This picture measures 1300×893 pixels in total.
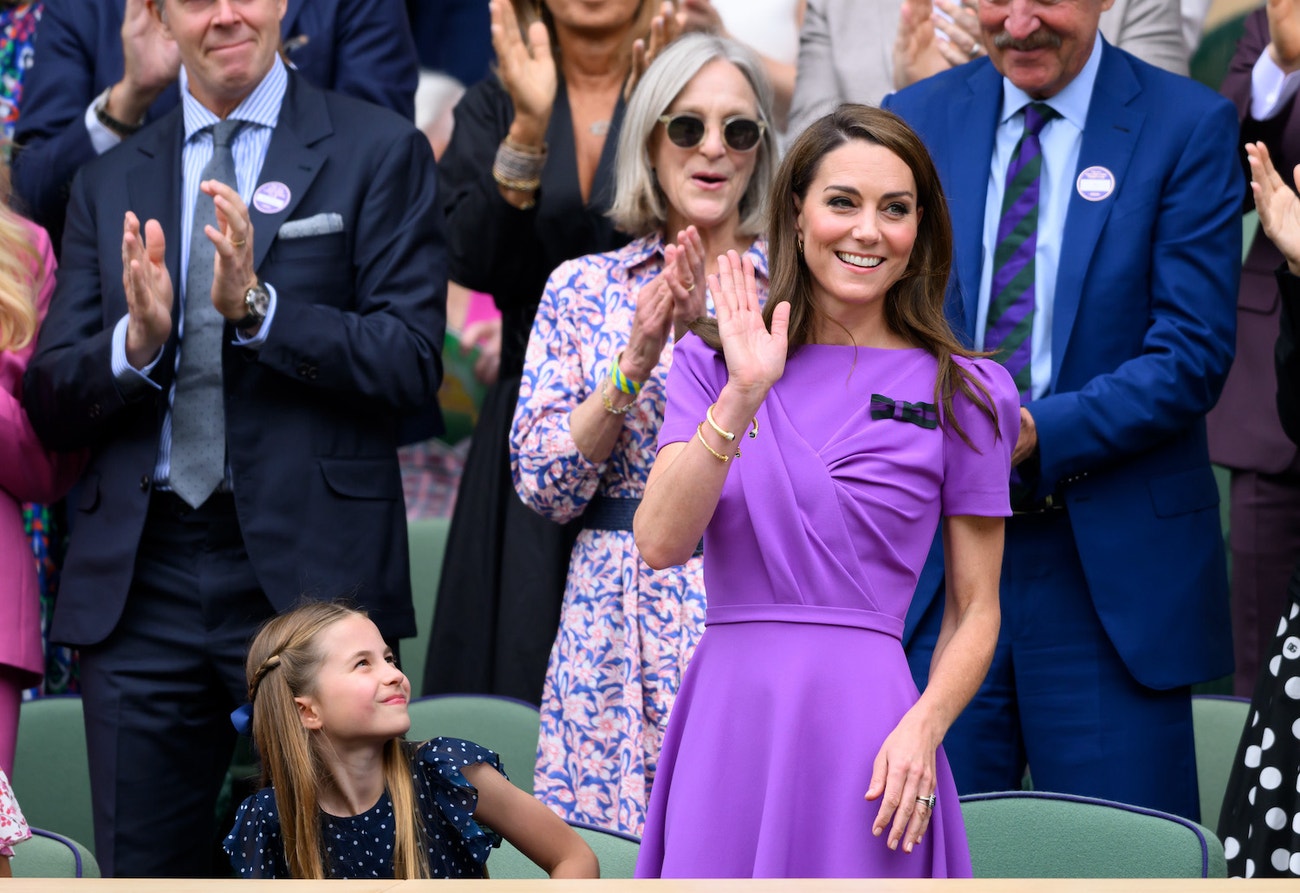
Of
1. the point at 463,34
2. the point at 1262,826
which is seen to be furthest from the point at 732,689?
the point at 463,34

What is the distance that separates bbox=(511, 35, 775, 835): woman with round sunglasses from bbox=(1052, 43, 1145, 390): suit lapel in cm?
63

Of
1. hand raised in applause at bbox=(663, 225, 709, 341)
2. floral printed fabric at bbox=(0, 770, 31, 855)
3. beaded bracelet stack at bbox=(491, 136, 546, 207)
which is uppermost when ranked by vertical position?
beaded bracelet stack at bbox=(491, 136, 546, 207)

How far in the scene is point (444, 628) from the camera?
4.45m

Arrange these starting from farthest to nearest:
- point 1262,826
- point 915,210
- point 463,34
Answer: point 463,34, point 1262,826, point 915,210

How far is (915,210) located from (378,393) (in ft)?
4.35

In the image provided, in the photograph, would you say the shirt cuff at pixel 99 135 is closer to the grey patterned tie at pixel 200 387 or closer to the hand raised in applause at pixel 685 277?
the grey patterned tie at pixel 200 387

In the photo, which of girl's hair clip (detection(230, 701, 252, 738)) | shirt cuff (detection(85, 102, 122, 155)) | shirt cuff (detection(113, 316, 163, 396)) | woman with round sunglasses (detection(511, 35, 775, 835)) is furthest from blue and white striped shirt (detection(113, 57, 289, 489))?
girl's hair clip (detection(230, 701, 252, 738))

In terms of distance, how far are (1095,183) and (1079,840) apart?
4.46ft

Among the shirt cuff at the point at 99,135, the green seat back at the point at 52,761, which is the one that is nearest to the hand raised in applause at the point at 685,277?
the shirt cuff at the point at 99,135

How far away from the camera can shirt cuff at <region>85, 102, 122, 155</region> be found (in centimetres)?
420

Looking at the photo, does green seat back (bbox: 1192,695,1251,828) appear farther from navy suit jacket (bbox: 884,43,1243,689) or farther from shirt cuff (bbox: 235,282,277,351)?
shirt cuff (bbox: 235,282,277,351)

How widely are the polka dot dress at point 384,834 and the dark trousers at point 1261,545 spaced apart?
7.41 feet

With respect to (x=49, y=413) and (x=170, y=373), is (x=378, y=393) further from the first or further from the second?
(x=49, y=413)

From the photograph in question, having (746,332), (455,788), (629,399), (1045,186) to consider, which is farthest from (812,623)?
(1045,186)
